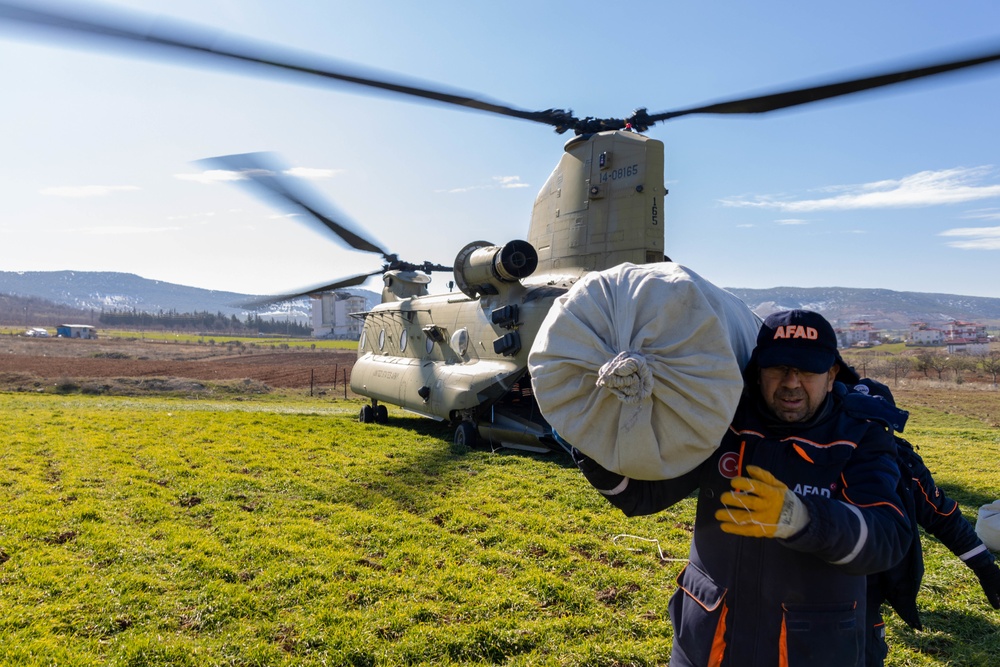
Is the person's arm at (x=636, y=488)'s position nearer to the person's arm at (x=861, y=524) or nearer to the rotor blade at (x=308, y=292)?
the person's arm at (x=861, y=524)

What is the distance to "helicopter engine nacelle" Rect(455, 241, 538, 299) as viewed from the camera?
10.8 metres

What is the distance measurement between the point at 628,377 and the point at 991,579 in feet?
7.86

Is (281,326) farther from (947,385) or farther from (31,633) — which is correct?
(31,633)

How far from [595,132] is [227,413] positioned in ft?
36.9

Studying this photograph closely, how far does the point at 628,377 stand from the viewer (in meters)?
2.17

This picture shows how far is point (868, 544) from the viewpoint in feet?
7.04

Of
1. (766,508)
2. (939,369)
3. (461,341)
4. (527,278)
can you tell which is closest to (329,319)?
(939,369)

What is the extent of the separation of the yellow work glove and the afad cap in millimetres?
504

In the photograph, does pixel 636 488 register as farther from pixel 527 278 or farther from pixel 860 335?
pixel 860 335

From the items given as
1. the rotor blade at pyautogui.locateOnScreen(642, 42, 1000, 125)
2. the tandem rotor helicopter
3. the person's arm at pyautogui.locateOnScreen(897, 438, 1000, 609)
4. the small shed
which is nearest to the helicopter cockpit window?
the tandem rotor helicopter

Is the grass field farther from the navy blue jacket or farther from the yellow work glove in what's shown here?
the yellow work glove

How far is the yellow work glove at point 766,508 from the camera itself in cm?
214

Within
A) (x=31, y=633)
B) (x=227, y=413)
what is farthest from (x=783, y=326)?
(x=227, y=413)

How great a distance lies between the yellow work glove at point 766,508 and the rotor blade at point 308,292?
13591 mm
